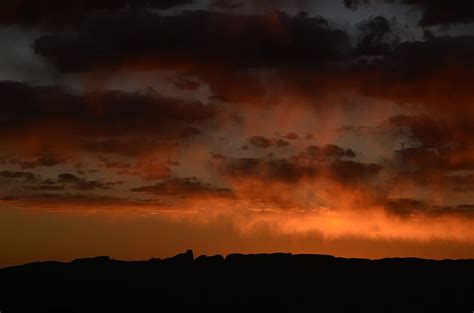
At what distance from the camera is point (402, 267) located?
624 ft

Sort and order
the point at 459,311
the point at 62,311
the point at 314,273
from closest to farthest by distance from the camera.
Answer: the point at 459,311 < the point at 62,311 < the point at 314,273

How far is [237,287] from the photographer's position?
19188 centimetres

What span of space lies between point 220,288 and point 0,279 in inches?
2226

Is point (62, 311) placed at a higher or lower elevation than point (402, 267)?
lower

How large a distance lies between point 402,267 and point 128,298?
68.5m

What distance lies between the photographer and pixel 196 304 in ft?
619

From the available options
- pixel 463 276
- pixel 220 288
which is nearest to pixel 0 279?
pixel 220 288

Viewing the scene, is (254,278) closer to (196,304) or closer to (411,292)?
(196,304)

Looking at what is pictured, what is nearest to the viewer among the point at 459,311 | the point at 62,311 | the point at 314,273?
the point at 459,311

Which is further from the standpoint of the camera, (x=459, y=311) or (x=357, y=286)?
(x=357, y=286)

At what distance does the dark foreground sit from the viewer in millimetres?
183250

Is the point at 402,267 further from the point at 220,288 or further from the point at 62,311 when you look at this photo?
the point at 62,311

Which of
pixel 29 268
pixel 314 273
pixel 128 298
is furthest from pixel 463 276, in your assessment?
pixel 29 268

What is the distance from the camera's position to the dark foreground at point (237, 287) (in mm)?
183250
